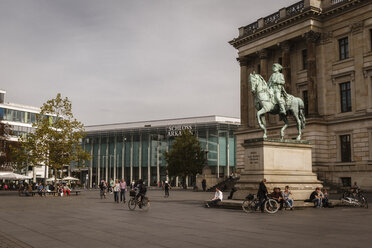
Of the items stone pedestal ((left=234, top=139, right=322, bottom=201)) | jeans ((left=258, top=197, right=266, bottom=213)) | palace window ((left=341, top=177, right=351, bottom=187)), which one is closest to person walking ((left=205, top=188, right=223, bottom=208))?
stone pedestal ((left=234, top=139, right=322, bottom=201))

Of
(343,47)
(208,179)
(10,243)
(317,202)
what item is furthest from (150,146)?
(10,243)

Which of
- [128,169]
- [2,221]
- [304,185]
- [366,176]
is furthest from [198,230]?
[128,169]

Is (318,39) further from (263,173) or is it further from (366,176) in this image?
(263,173)

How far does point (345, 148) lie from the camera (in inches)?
1806

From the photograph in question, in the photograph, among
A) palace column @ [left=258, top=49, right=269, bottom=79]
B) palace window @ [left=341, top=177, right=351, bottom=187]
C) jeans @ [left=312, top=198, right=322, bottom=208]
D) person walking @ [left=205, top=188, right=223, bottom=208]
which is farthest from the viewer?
palace column @ [left=258, top=49, right=269, bottom=79]

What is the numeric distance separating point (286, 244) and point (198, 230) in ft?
11.8

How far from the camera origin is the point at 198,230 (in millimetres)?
13555

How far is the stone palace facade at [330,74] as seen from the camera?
4422 centimetres

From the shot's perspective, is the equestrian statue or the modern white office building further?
the modern white office building

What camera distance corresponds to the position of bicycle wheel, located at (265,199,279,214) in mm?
20125

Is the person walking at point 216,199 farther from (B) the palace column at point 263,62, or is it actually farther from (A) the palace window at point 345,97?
(B) the palace column at point 263,62

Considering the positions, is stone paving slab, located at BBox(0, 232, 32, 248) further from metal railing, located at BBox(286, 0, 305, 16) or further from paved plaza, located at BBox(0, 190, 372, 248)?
metal railing, located at BBox(286, 0, 305, 16)

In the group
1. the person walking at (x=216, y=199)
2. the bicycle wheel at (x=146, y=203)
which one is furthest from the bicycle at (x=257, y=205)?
the bicycle wheel at (x=146, y=203)

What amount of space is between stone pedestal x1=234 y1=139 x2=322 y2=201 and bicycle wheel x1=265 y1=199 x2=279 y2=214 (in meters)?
3.18
